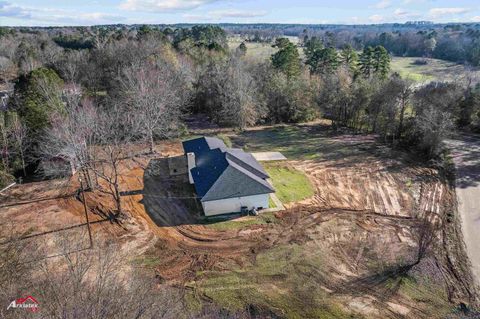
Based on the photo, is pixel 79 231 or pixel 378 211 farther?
pixel 378 211

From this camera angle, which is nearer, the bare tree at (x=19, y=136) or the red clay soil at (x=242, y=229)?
the red clay soil at (x=242, y=229)

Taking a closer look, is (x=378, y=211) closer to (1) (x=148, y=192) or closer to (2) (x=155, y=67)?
(1) (x=148, y=192)

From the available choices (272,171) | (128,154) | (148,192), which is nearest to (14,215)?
(148,192)

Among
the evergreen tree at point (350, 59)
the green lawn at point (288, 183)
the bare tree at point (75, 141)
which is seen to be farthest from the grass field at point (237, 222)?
the evergreen tree at point (350, 59)

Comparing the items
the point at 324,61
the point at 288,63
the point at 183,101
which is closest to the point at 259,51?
the point at 324,61

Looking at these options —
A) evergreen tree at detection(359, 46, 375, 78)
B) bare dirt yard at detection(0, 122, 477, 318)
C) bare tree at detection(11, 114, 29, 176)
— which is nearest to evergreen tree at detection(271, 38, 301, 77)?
evergreen tree at detection(359, 46, 375, 78)

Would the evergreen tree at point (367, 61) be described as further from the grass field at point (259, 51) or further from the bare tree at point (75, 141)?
the bare tree at point (75, 141)

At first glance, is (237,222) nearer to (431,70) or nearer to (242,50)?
(242,50)
